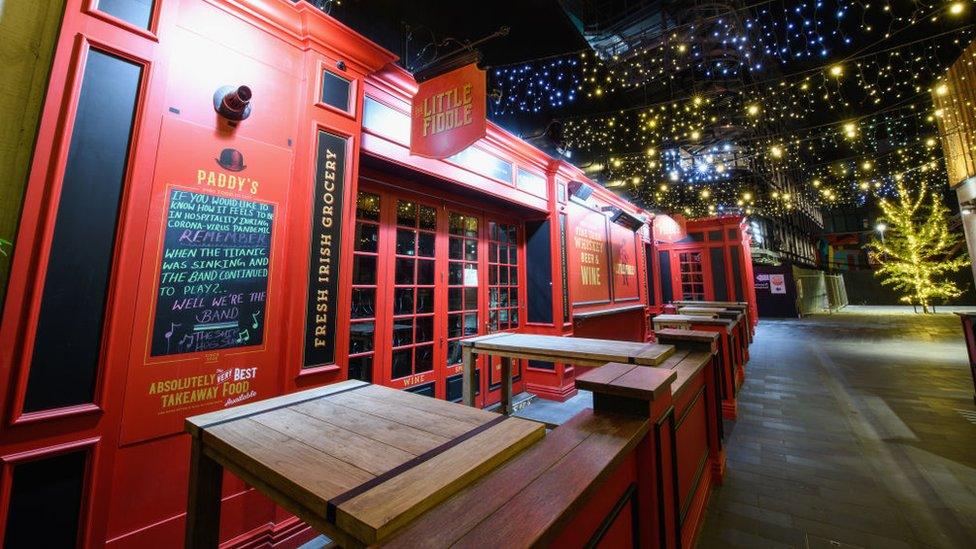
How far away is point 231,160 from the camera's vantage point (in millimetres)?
2162

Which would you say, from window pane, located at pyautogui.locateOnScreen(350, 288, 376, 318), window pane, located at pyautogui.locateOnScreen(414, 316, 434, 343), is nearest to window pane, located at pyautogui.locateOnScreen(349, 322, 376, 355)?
window pane, located at pyautogui.locateOnScreen(350, 288, 376, 318)

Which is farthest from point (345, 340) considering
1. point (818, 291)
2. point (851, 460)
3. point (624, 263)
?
point (818, 291)

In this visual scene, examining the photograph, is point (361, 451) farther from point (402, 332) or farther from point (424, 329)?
point (424, 329)

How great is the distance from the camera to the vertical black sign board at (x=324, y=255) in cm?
238

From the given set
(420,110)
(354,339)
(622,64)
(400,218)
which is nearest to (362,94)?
(420,110)

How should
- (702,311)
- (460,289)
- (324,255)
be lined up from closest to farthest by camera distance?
(324,255), (460,289), (702,311)

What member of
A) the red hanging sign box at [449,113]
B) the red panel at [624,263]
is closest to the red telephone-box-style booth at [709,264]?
the red panel at [624,263]

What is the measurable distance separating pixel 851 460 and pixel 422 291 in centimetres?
441

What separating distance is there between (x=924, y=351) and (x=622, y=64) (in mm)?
9065

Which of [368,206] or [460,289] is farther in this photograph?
[460,289]

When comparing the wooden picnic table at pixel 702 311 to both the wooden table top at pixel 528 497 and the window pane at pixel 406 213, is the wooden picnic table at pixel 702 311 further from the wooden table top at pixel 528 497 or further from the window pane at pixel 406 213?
the wooden table top at pixel 528 497

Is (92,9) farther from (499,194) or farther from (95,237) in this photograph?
(499,194)

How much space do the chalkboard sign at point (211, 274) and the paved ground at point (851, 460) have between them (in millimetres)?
3314

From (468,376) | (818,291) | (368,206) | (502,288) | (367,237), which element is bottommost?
(468,376)
